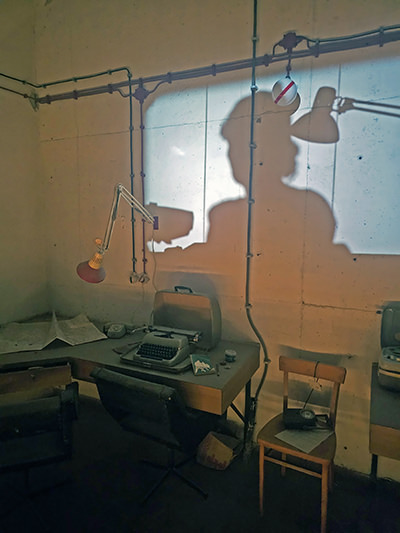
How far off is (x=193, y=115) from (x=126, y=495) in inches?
95.3

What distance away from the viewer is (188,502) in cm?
191

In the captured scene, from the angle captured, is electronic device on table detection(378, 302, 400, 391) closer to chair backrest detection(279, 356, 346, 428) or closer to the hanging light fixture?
chair backrest detection(279, 356, 346, 428)

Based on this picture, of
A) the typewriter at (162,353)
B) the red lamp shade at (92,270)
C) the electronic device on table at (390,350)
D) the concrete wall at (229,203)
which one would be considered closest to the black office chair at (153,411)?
the typewriter at (162,353)

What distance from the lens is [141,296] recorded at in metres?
2.69

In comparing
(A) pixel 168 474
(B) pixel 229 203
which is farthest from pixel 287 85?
(A) pixel 168 474

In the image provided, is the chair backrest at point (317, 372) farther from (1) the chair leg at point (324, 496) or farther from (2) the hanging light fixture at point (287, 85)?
(2) the hanging light fixture at point (287, 85)

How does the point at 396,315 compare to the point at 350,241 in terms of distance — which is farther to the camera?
the point at 350,241

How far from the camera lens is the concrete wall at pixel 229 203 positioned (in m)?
2.01

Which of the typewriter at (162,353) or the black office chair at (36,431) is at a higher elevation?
the typewriter at (162,353)

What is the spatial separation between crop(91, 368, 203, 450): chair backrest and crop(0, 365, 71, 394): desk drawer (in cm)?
39

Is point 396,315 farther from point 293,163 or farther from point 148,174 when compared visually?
point 148,174

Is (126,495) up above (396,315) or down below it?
below

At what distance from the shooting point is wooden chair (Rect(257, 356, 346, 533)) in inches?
65.9

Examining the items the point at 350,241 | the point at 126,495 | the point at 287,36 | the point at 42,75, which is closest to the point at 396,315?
the point at 350,241
